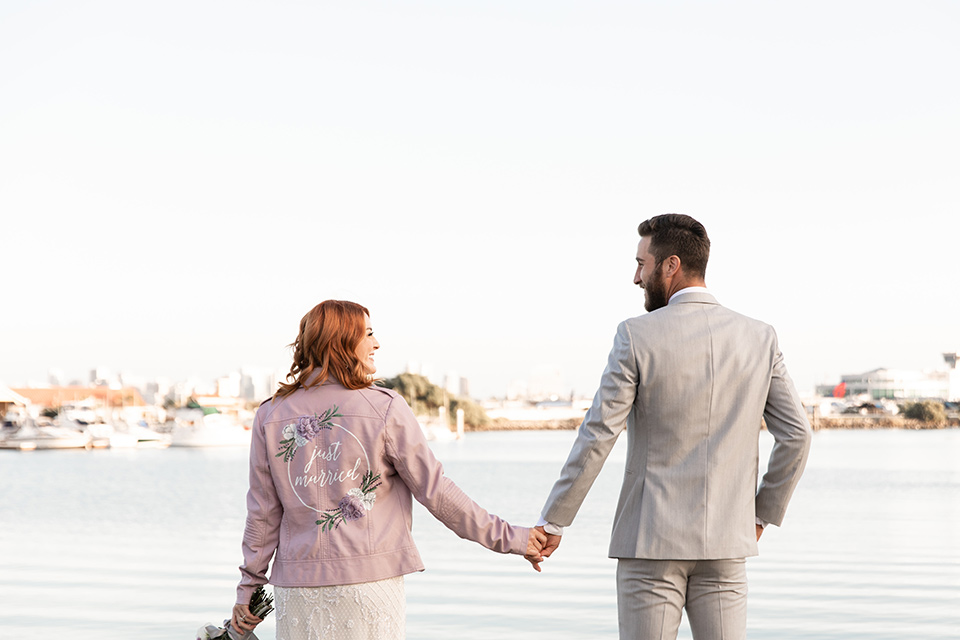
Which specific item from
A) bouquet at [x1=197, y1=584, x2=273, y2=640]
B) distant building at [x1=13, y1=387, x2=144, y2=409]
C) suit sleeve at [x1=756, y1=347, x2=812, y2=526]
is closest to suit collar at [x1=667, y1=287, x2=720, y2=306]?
suit sleeve at [x1=756, y1=347, x2=812, y2=526]

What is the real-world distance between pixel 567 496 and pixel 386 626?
681mm

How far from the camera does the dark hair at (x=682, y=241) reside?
3018 mm

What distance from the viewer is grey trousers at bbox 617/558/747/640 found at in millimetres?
2967

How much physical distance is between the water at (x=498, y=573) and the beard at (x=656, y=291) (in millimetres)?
5433

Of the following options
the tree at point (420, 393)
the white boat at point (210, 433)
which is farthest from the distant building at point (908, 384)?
the white boat at point (210, 433)

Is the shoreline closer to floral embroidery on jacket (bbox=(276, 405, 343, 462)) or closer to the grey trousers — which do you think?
the grey trousers

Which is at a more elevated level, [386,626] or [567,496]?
[567,496]

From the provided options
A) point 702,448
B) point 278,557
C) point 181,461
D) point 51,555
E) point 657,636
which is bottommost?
point 181,461

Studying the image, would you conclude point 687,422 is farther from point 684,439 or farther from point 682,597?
point 682,597

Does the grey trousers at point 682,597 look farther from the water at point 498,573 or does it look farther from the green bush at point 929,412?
the green bush at point 929,412

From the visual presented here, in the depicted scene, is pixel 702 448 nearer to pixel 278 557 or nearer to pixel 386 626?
pixel 386 626

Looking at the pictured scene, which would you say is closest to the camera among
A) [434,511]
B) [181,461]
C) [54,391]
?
[434,511]

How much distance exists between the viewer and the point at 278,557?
2.97 m

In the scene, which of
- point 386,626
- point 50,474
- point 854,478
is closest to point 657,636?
point 386,626
